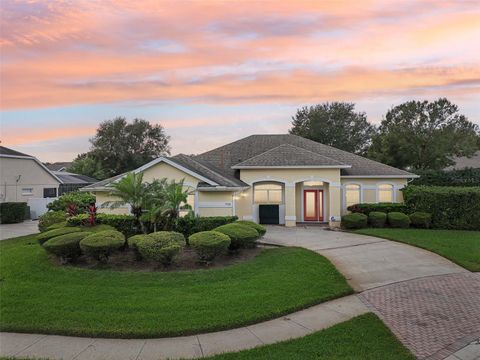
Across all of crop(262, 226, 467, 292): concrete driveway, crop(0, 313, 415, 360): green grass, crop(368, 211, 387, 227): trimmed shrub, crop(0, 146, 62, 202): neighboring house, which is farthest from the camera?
crop(0, 146, 62, 202): neighboring house

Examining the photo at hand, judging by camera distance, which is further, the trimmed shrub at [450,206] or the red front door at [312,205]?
the red front door at [312,205]

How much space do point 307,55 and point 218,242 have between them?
30.1 ft

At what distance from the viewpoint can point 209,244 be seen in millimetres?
10438

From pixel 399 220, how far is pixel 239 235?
451 inches

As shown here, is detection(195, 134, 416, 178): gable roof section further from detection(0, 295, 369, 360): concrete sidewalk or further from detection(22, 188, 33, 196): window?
detection(22, 188, 33, 196): window

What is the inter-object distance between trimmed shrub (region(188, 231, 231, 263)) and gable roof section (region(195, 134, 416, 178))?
1049 cm

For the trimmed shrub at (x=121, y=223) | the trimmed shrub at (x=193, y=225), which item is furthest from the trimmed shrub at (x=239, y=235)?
the trimmed shrub at (x=121, y=223)

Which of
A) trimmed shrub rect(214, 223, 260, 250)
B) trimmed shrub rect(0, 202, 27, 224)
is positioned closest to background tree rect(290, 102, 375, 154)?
trimmed shrub rect(0, 202, 27, 224)

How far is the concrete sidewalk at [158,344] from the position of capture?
548cm

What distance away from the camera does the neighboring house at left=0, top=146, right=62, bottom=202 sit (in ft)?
87.7

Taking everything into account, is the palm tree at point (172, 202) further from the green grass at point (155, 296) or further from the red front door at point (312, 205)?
the red front door at point (312, 205)

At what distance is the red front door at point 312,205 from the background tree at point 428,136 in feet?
65.8

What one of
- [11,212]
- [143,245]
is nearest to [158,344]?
[143,245]

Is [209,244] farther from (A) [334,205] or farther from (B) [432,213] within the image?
(B) [432,213]
